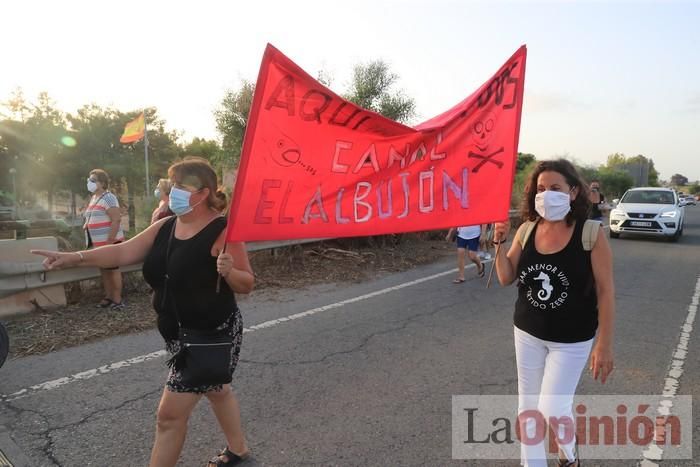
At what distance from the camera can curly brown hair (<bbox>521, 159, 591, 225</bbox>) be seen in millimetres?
2600

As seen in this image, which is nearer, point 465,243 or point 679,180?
point 465,243

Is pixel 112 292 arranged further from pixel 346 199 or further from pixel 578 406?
pixel 578 406

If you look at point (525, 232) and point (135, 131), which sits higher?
point (135, 131)

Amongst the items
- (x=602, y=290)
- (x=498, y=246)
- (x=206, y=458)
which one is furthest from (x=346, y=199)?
(x=206, y=458)

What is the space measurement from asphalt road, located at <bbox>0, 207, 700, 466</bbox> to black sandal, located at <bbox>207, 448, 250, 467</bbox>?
126mm

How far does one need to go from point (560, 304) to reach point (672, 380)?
2.75 m

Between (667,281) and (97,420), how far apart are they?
9555 millimetres

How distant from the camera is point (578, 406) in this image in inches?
151

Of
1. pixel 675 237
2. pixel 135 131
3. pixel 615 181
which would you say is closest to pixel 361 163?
pixel 675 237

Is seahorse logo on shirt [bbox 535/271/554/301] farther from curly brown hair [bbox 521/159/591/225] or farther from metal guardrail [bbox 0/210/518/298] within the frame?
metal guardrail [bbox 0/210/518/298]

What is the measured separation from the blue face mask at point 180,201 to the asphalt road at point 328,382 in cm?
164

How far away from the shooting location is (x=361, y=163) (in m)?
3.18

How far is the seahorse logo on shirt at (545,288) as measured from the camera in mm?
2570

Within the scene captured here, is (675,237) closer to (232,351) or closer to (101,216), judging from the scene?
(101,216)
